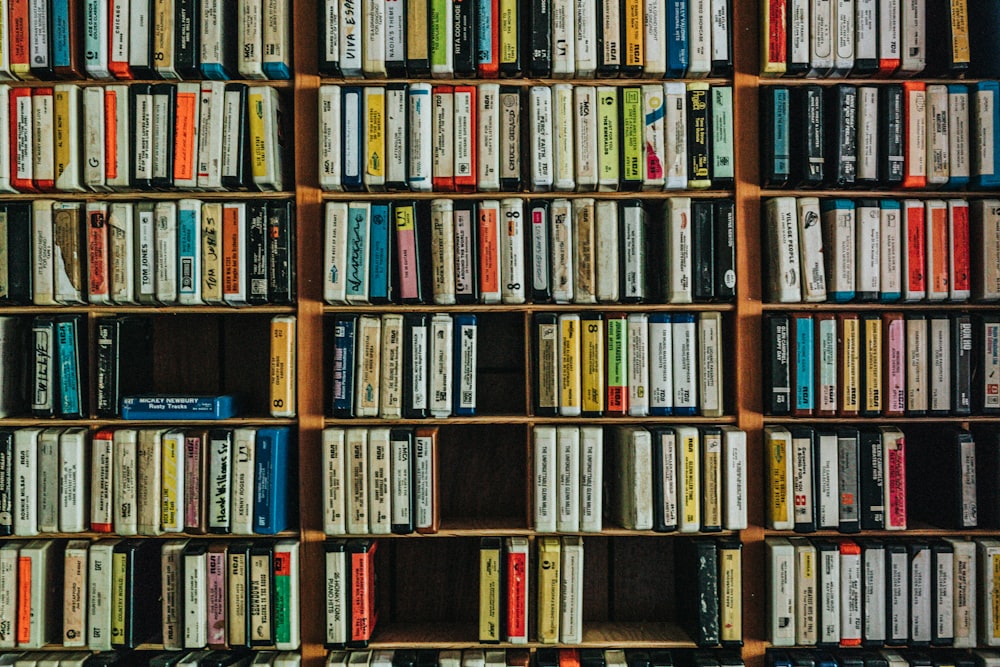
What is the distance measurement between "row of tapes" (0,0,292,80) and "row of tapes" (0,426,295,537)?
94cm

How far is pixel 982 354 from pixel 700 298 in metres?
0.73

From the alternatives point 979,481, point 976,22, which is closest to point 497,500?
point 979,481

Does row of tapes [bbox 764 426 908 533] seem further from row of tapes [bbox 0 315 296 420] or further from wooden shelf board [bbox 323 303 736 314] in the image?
row of tapes [bbox 0 315 296 420]

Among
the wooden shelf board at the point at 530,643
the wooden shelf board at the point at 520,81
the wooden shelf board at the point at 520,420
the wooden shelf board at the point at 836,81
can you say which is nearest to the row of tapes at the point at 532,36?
the wooden shelf board at the point at 520,81

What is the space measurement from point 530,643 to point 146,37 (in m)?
1.86

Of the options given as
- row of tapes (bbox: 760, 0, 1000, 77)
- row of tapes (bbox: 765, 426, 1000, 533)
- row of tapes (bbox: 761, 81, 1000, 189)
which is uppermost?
row of tapes (bbox: 760, 0, 1000, 77)

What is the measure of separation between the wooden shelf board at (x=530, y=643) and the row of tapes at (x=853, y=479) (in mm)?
424

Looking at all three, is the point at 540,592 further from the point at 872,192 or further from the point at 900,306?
the point at 872,192

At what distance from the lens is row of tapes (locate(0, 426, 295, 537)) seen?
1784mm

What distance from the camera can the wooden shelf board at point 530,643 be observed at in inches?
71.4

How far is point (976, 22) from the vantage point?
1841mm

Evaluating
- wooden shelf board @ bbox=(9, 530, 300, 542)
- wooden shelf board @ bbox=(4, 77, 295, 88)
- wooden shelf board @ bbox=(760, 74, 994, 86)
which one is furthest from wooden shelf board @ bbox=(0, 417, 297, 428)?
wooden shelf board @ bbox=(760, 74, 994, 86)

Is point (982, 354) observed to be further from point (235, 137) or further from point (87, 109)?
point (87, 109)

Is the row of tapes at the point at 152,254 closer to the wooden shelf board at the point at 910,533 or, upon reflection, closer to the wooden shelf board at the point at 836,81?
the wooden shelf board at the point at 836,81
